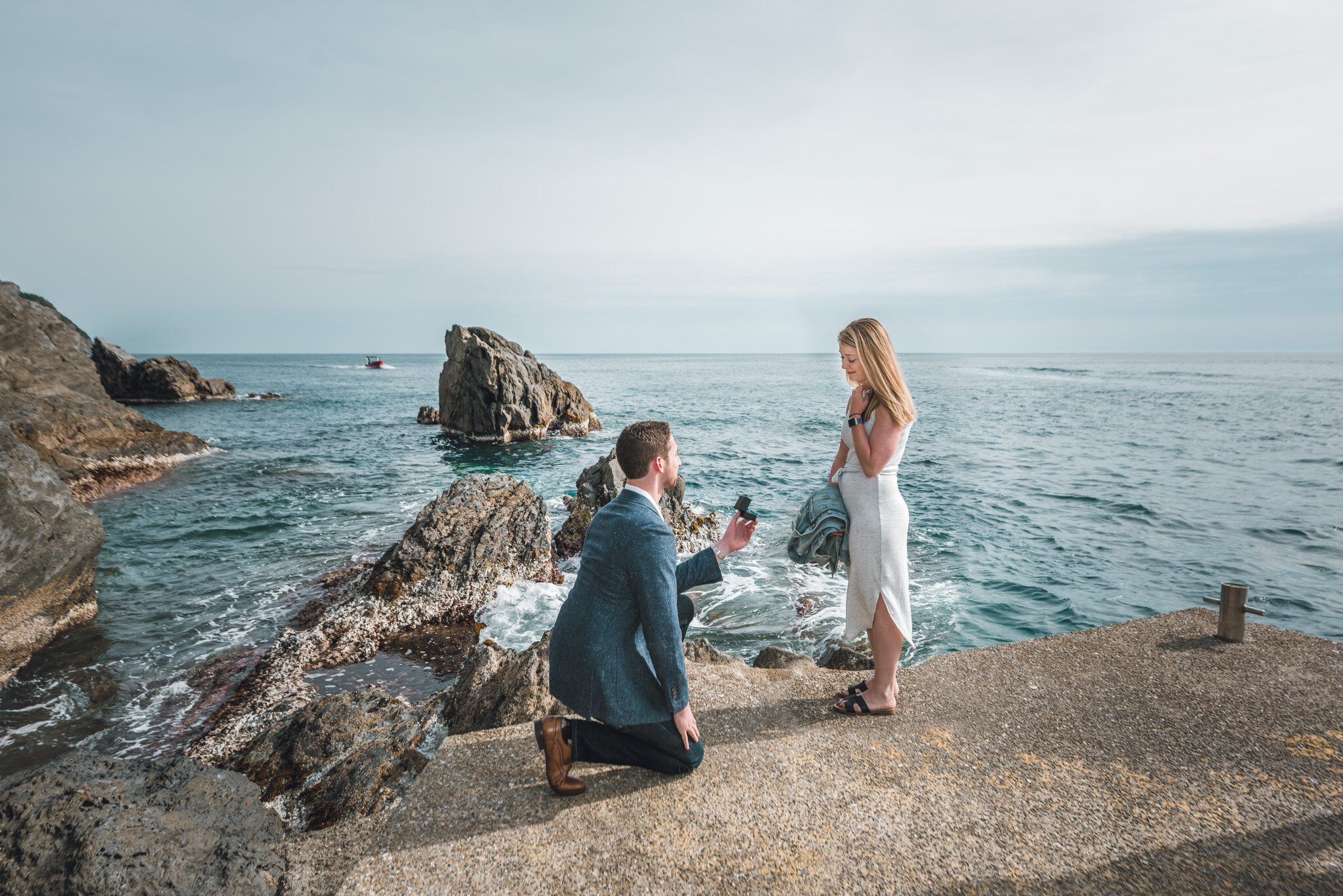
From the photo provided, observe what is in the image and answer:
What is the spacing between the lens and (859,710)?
164 inches

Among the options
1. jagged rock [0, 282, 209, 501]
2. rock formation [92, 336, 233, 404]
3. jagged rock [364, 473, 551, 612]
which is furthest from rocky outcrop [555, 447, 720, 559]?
rock formation [92, 336, 233, 404]

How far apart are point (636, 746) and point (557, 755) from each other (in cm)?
43

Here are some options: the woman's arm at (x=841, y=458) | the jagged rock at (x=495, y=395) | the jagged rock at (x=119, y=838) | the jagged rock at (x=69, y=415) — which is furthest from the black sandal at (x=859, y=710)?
the jagged rock at (x=495, y=395)

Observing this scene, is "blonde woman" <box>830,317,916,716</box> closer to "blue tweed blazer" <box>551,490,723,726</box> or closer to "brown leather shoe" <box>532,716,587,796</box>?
"blue tweed blazer" <box>551,490,723,726</box>

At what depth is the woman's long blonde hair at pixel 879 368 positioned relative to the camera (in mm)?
3754

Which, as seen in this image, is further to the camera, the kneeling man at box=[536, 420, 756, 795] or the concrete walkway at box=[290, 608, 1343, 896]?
the kneeling man at box=[536, 420, 756, 795]

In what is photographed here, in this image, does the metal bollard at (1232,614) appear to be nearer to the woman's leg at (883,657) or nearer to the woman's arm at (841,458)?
the woman's leg at (883,657)

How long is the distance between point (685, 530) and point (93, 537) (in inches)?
379

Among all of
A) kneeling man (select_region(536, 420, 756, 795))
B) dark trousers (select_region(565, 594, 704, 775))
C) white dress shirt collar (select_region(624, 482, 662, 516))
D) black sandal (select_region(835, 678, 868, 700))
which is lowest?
black sandal (select_region(835, 678, 868, 700))

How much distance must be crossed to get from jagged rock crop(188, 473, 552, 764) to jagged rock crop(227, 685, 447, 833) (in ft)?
2.70

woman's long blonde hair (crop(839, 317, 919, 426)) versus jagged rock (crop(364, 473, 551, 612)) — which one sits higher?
woman's long blonde hair (crop(839, 317, 919, 426))

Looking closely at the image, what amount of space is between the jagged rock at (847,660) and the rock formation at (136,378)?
179 ft

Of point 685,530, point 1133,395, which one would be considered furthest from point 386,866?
point 1133,395

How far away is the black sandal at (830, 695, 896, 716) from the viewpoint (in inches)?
164
